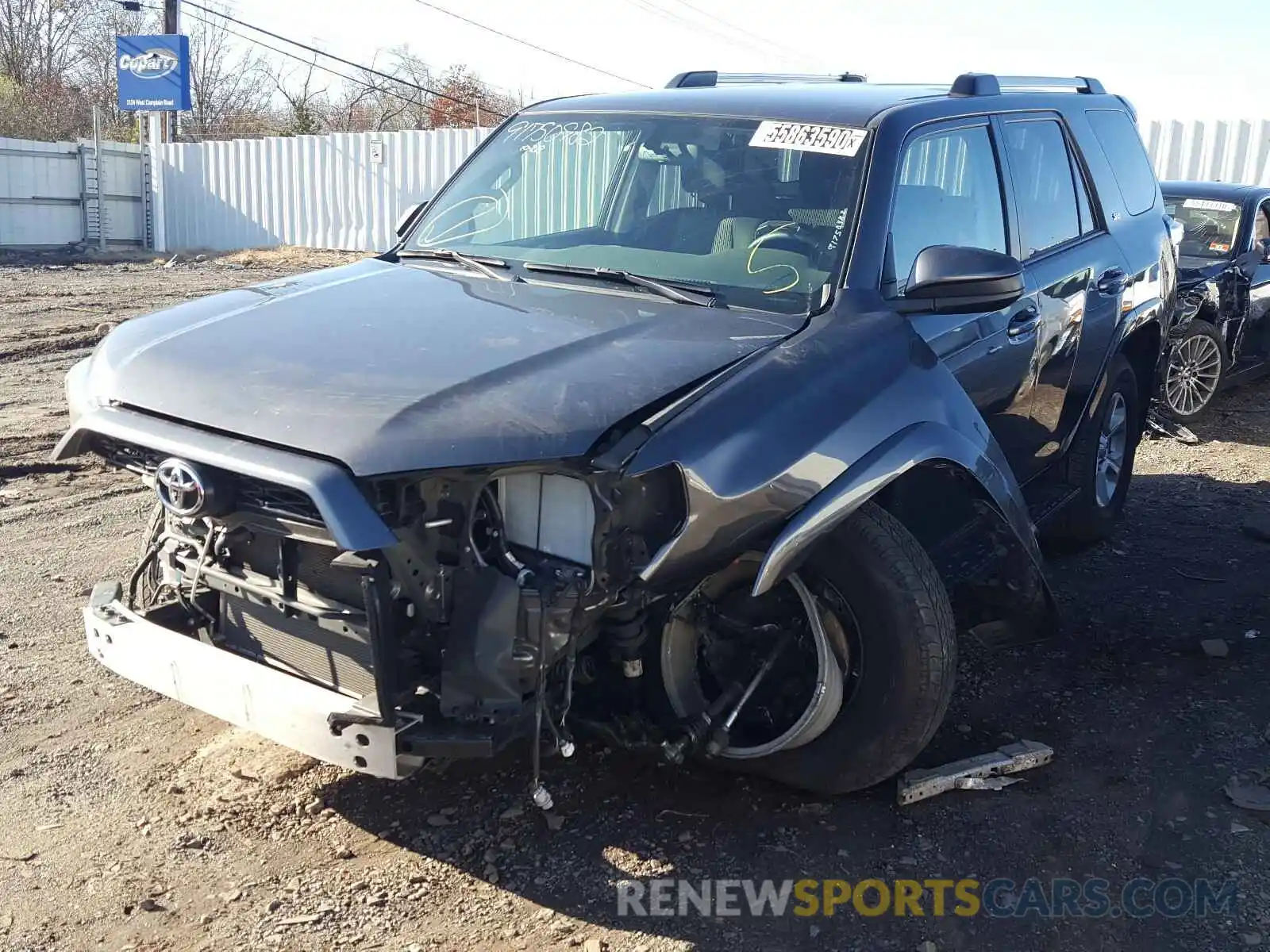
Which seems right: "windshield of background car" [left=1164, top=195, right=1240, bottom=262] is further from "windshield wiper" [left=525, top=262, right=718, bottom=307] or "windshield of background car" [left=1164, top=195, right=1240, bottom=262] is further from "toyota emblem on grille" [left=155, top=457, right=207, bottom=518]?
"toyota emblem on grille" [left=155, top=457, right=207, bottom=518]

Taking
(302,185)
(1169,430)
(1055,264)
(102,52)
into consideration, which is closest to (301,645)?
(1055,264)

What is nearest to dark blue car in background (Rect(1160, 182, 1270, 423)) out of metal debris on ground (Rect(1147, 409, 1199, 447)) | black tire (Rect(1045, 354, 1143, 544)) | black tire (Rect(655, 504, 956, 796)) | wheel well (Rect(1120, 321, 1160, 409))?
metal debris on ground (Rect(1147, 409, 1199, 447))

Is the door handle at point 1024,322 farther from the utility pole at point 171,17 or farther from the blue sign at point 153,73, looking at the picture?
the utility pole at point 171,17

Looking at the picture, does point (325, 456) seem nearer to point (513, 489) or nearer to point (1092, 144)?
point (513, 489)

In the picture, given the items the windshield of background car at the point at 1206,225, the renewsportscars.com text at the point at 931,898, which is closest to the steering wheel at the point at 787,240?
the renewsportscars.com text at the point at 931,898

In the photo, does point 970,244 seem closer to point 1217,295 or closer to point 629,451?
point 629,451

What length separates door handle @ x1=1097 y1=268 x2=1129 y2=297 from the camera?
4.91 meters

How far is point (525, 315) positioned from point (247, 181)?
21396 mm

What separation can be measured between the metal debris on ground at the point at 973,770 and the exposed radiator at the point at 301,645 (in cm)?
159

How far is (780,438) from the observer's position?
112 inches

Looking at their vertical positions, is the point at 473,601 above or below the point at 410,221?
below

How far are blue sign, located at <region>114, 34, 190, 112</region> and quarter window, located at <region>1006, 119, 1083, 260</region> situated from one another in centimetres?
2336

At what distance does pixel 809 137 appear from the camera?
151 inches

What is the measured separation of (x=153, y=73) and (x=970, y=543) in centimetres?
2524
